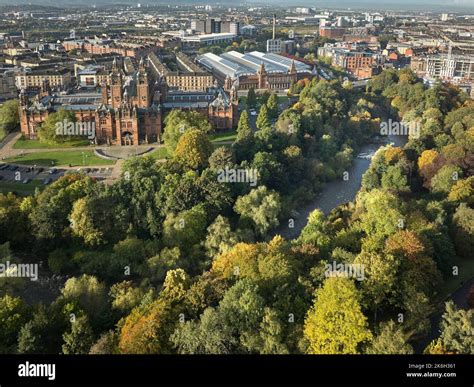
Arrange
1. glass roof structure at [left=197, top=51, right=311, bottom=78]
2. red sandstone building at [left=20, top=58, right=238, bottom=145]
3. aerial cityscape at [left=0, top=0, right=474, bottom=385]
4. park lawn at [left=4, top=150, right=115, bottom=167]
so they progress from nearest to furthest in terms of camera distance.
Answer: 1. aerial cityscape at [left=0, top=0, right=474, bottom=385]
2. park lawn at [left=4, top=150, right=115, bottom=167]
3. red sandstone building at [left=20, top=58, right=238, bottom=145]
4. glass roof structure at [left=197, top=51, right=311, bottom=78]

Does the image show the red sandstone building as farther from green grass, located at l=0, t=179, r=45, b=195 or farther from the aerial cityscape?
green grass, located at l=0, t=179, r=45, b=195

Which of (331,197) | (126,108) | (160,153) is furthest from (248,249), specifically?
(126,108)

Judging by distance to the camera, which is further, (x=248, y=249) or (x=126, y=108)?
(x=126, y=108)

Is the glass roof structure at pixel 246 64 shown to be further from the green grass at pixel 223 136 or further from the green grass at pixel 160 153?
the green grass at pixel 160 153

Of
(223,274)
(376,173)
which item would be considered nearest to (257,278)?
(223,274)

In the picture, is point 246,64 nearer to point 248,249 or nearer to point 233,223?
point 233,223

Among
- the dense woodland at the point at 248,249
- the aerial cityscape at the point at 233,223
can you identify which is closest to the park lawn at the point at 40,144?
the aerial cityscape at the point at 233,223

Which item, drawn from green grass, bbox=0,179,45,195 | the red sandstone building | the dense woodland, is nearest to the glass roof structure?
the red sandstone building
